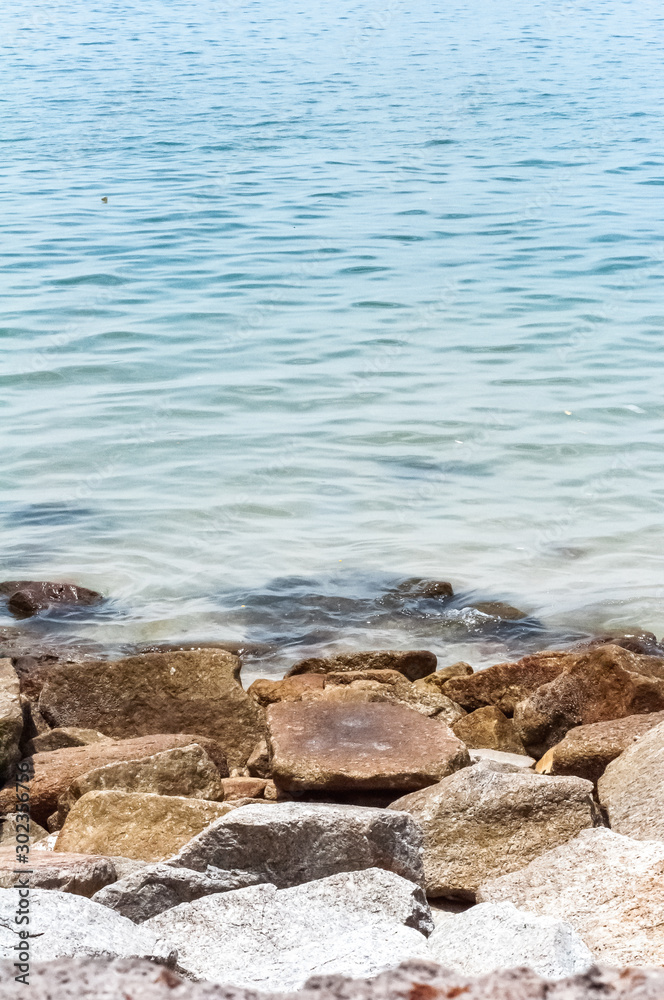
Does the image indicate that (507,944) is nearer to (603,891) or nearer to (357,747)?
(603,891)

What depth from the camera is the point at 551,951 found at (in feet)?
6.77

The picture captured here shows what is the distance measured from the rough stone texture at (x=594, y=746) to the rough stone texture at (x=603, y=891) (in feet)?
3.02

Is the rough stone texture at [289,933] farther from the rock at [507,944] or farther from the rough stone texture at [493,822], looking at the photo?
the rough stone texture at [493,822]

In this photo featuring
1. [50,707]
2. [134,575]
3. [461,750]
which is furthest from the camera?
[134,575]

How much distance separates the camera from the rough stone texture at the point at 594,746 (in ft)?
12.5

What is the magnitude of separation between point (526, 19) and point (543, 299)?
30108 mm

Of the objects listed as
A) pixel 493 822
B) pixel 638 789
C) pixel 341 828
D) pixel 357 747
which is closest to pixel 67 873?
pixel 341 828

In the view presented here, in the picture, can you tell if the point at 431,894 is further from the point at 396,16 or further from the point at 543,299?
the point at 396,16

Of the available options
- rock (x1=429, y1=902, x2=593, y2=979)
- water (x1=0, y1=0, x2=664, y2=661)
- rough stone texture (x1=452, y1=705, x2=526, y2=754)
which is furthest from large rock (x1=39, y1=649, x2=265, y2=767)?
rock (x1=429, y1=902, x2=593, y2=979)

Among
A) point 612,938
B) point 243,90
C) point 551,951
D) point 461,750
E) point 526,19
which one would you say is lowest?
point 461,750

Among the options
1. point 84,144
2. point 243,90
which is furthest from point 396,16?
point 84,144

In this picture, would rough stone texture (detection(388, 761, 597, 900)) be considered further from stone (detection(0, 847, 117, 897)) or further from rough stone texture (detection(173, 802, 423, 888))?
stone (detection(0, 847, 117, 897))

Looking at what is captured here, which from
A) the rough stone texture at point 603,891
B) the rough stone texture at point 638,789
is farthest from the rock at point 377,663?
the rough stone texture at point 603,891

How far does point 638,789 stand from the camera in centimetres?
329
